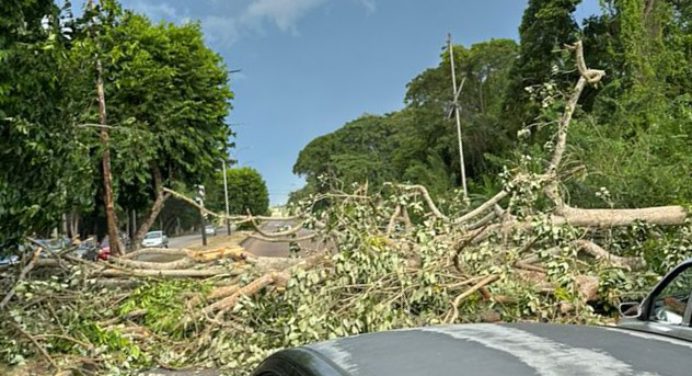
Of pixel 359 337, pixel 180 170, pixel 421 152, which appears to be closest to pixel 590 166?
pixel 359 337

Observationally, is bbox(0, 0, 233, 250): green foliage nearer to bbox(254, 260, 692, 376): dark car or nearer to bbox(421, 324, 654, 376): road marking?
bbox(254, 260, 692, 376): dark car

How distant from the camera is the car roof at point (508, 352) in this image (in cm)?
147

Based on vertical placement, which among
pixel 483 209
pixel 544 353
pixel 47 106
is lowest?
pixel 544 353

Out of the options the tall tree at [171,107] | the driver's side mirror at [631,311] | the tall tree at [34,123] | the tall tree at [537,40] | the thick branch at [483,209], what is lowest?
the driver's side mirror at [631,311]

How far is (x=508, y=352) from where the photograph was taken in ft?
5.36

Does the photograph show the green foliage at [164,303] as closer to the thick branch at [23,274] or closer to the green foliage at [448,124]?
the thick branch at [23,274]

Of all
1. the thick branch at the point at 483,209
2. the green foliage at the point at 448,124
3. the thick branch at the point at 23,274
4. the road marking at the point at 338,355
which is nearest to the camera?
the road marking at the point at 338,355

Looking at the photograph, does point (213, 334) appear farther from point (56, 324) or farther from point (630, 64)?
point (630, 64)

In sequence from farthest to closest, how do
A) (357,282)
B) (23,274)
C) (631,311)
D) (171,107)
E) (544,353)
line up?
1. (171,107)
2. (23,274)
3. (357,282)
4. (631,311)
5. (544,353)

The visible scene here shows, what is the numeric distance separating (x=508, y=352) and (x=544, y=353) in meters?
0.09

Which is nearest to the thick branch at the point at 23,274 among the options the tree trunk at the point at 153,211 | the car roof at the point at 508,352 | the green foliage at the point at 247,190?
the car roof at the point at 508,352

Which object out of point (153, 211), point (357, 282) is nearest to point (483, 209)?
point (357, 282)

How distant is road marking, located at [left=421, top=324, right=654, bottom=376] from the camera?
1428 millimetres

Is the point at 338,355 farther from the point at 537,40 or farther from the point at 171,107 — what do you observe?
the point at 537,40
